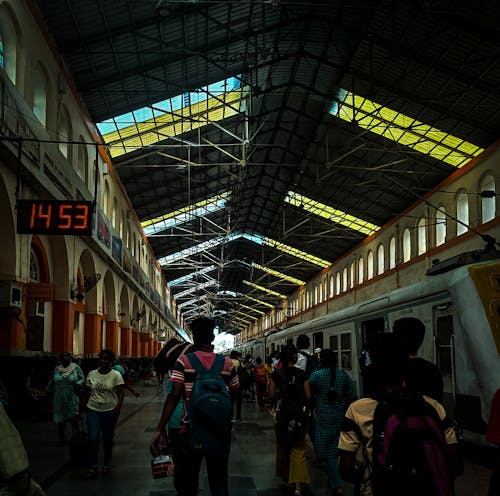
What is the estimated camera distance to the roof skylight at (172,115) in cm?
2253

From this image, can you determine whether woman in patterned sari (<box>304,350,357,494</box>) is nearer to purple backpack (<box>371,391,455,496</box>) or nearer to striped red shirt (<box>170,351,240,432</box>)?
striped red shirt (<box>170,351,240,432</box>)

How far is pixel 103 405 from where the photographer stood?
8.48 metres

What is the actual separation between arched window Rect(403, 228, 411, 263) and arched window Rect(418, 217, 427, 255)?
1.37 metres

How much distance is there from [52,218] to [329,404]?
6750 millimetres

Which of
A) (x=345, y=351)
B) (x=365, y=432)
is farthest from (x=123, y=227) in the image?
(x=365, y=432)

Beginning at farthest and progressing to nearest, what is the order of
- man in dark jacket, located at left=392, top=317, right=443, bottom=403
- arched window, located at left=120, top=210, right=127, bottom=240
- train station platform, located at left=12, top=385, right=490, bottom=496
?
arched window, located at left=120, top=210, right=127, bottom=240
train station platform, located at left=12, top=385, right=490, bottom=496
man in dark jacket, located at left=392, top=317, right=443, bottom=403

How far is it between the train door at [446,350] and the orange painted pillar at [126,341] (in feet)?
80.1

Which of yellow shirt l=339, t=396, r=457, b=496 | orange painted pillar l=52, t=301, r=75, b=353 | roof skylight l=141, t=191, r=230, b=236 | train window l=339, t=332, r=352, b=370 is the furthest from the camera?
roof skylight l=141, t=191, r=230, b=236

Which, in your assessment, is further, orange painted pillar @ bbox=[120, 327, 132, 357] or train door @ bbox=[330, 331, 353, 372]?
orange painted pillar @ bbox=[120, 327, 132, 357]

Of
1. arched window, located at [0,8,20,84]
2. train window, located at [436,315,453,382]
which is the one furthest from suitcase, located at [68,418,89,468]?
arched window, located at [0,8,20,84]

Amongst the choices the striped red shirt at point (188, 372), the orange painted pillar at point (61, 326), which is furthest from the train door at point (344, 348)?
the striped red shirt at point (188, 372)

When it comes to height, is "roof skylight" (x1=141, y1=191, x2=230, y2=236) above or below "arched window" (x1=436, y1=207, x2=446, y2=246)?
above

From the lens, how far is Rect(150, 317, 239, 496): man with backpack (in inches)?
187

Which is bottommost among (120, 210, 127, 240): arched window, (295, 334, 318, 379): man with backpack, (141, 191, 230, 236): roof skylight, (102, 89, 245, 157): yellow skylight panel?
(295, 334, 318, 379): man with backpack
